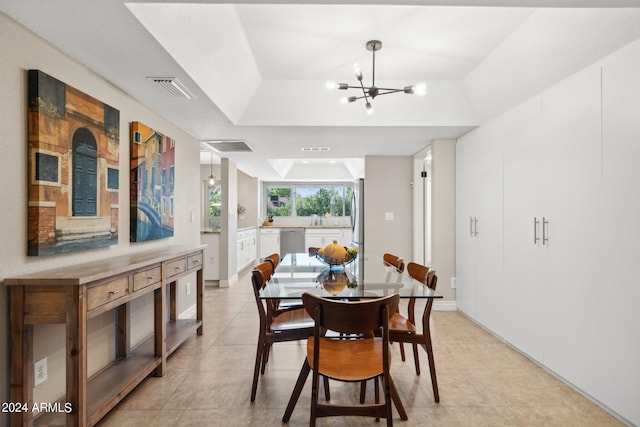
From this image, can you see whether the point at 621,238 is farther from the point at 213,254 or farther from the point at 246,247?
the point at 246,247

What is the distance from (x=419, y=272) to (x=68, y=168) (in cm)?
235

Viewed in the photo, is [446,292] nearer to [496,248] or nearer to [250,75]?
[496,248]

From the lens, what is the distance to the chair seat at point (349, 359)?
1671 mm

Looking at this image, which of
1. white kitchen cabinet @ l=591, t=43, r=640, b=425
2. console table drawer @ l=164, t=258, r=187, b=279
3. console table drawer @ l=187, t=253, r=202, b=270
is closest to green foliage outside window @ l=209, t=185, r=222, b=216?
console table drawer @ l=187, t=253, r=202, b=270

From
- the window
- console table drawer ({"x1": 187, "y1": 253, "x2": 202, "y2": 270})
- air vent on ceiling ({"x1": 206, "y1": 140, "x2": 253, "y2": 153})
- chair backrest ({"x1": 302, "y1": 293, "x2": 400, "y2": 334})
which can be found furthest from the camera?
the window

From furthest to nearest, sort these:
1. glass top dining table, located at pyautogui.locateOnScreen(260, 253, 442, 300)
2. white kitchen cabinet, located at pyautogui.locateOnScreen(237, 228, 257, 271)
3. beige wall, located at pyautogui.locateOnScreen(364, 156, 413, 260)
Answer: white kitchen cabinet, located at pyautogui.locateOnScreen(237, 228, 257, 271) < beige wall, located at pyautogui.locateOnScreen(364, 156, 413, 260) < glass top dining table, located at pyautogui.locateOnScreen(260, 253, 442, 300)

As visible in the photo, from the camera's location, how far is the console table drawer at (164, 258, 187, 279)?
2.67 metres

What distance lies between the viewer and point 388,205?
5.41 meters

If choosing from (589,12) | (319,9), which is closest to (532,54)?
(589,12)

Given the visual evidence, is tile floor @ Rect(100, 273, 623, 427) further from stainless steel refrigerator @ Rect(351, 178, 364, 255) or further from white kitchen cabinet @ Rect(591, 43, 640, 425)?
stainless steel refrigerator @ Rect(351, 178, 364, 255)

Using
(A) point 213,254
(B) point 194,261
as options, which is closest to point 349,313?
(B) point 194,261

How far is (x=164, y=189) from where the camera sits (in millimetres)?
3281

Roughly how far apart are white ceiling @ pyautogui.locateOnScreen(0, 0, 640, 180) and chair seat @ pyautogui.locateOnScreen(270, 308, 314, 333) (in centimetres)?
181

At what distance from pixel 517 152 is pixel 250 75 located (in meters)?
2.49
